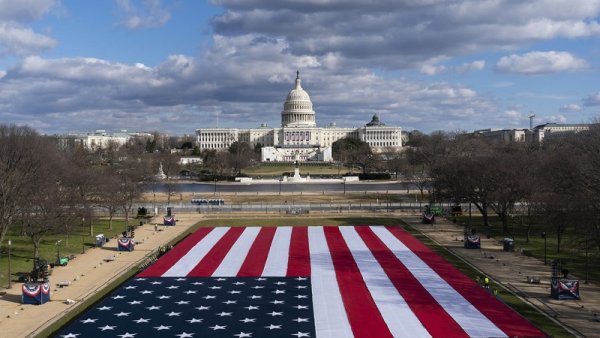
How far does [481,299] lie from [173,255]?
775 inches

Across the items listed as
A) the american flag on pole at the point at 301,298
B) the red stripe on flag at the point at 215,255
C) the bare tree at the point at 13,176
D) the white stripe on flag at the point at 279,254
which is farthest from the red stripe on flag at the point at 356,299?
the bare tree at the point at 13,176

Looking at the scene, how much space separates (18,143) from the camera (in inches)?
2282

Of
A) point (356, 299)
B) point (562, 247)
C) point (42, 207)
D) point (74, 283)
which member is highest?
point (42, 207)

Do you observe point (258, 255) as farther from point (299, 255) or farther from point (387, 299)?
point (387, 299)

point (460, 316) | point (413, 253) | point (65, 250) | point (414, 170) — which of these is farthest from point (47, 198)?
point (414, 170)

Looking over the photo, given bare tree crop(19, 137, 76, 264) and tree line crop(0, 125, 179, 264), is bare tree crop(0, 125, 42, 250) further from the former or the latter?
bare tree crop(19, 137, 76, 264)

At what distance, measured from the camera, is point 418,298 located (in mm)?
27078

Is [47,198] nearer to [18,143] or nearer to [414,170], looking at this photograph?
[18,143]

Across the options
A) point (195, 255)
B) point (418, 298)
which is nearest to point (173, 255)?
point (195, 255)

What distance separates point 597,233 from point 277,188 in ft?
212

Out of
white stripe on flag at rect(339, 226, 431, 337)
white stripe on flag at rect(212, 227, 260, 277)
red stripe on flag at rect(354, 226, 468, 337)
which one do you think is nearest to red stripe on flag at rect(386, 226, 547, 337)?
red stripe on flag at rect(354, 226, 468, 337)

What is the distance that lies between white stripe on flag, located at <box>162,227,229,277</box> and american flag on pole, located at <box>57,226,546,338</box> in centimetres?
6

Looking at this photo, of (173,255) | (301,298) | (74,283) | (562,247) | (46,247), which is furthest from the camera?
(46,247)

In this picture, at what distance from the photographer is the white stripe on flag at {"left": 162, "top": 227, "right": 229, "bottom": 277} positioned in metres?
33.0
